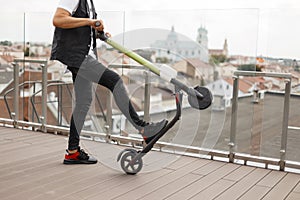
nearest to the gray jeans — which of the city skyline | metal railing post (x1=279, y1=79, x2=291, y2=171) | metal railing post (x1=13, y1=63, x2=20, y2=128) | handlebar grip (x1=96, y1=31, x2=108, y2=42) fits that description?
handlebar grip (x1=96, y1=31, x2=108, y2=42)

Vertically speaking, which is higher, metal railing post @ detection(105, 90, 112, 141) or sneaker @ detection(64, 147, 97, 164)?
metal railing post @ detection(105, 90, 112, 141)

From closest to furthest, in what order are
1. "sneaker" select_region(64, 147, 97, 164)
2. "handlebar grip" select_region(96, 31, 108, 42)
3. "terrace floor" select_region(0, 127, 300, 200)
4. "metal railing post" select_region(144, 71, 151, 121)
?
"terrace floor" select_region(0, 127, 300, 200)
"handlebar grip" select_region(96, 31, 108, 42)
"sneaker" select_region(64, 147, 97, 164)
"metal railing post" select_region(144, 71, 151, 121)

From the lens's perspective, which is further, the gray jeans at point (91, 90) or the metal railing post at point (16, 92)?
the metal railing post at point (16, 92)

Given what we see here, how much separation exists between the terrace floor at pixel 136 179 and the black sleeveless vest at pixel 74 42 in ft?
2.47

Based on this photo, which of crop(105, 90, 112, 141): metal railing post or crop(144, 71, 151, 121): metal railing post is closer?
crop(144, 71, 151, 121): metal railing post

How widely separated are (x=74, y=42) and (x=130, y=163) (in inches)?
34.8

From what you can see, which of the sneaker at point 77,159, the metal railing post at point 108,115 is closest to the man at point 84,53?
the sneaker at point 77,159

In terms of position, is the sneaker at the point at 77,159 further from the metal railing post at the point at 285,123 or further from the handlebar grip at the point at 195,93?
the metal railing post at the point at 285,123

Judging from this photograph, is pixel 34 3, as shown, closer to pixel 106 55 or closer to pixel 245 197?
pixel 106 55

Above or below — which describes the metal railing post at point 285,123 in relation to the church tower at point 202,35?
below

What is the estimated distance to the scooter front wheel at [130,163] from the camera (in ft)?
9.71

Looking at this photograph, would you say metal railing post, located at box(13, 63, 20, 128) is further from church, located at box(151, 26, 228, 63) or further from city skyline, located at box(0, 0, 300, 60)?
church, located at box(151, 26, 228, 63)

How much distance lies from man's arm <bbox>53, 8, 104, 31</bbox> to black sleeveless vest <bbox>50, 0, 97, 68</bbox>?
0.10m

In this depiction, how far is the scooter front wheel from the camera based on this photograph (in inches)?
117
